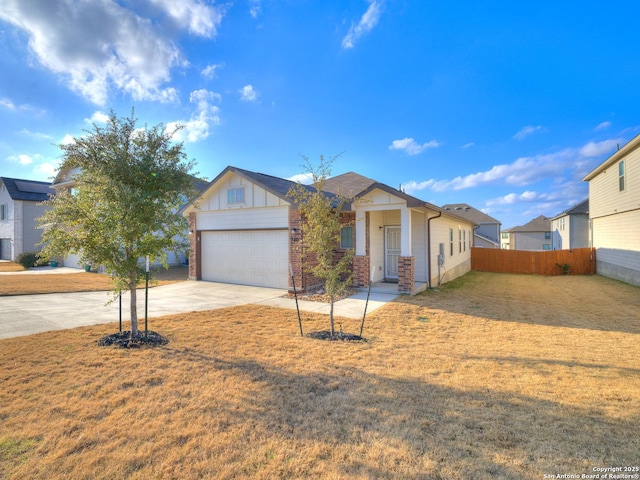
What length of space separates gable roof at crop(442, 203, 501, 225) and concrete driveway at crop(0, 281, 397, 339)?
3167 centimetres

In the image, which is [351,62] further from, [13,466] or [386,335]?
[13,466]

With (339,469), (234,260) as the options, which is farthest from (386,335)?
(234,260)

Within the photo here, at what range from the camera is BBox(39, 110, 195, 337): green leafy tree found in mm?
5246

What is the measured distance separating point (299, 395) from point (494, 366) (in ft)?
9.75

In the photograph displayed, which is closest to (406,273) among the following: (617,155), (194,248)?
(194,248)

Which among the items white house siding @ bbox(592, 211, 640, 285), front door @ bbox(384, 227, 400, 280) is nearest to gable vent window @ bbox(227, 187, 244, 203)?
front door @ bbox(384, 227, 400, 280)

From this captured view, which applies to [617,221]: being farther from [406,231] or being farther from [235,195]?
[235,195]

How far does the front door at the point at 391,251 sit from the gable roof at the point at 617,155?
10224 mm

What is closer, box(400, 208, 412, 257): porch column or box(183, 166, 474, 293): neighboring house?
box(400, 208, 412, 257): porch column

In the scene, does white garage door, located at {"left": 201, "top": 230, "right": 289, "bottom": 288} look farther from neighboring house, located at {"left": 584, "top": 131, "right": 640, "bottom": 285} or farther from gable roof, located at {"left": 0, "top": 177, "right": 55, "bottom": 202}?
gable roof, located at {"left": 0, "top": 177, "right": 55, "bottom": 202}

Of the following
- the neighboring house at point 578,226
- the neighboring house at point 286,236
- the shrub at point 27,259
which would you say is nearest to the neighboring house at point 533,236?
the neighboring house at point 578,226

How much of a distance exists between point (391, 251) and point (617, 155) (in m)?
11.8

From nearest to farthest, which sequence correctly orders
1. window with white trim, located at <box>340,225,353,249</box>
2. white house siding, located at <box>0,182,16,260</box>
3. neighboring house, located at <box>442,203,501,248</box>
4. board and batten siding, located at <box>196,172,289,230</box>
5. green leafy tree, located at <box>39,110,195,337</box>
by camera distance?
green leafy tree, located at <box>39,110,195,337</box>, board and batten siding, located at <box>196,172,289,230</box>, window with white trim, located at <box>340,225,353,249</box>, white house siding, located at <box>0,182,16,260</box>, neighboring house, located at <box>442,203,501,248</box>

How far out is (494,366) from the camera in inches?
178
